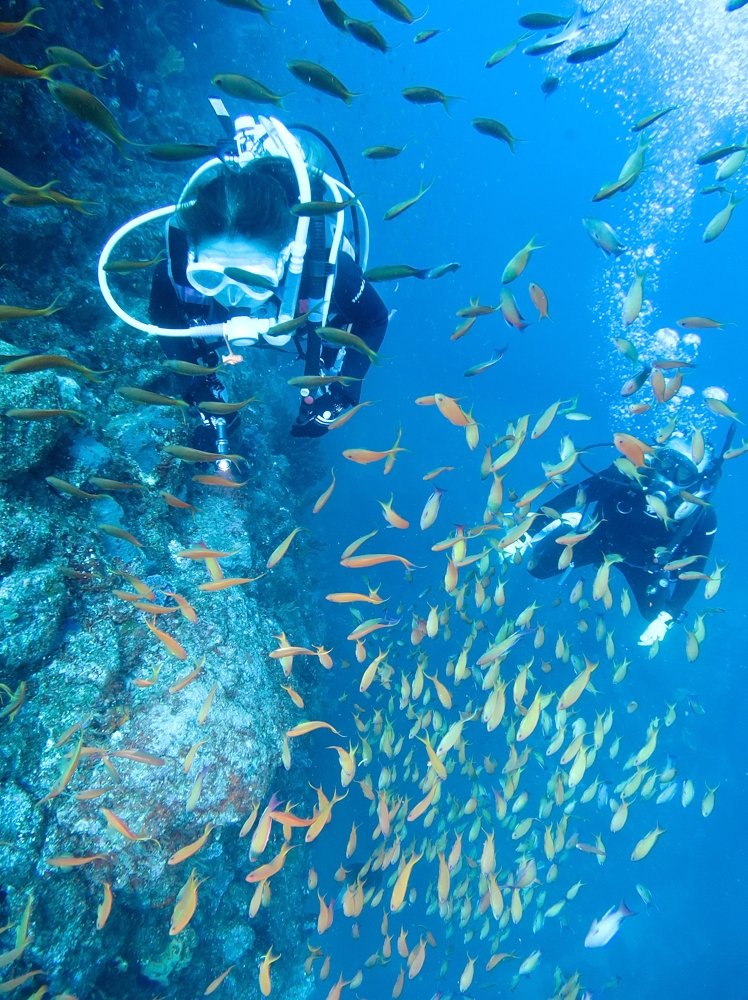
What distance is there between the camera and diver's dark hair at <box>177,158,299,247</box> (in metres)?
2.71

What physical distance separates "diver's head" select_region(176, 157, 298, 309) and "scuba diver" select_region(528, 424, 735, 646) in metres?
4.17

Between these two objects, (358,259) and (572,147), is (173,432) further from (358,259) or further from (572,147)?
(572,147)

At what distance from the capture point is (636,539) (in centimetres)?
698

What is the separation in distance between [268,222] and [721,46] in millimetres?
36267

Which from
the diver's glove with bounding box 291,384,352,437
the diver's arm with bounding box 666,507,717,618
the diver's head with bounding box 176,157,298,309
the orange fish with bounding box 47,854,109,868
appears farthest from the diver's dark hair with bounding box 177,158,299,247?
the diver's arm with bounding box 666,507,717,618

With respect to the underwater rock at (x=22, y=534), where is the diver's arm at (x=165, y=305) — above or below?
above

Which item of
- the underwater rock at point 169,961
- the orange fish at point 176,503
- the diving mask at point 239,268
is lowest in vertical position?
the underwater rock at point 169,961

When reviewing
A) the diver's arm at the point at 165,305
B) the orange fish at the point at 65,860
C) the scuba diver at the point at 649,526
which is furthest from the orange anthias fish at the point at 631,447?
the orange fish at the point at 65,860

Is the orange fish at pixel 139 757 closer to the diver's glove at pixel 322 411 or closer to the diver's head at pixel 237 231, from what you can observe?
the diver's glove at pixel 322 411

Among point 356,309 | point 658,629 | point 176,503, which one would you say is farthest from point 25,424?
point 658,629

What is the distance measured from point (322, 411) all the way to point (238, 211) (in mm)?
1463

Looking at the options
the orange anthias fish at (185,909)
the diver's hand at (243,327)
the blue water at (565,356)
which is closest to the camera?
the diver's hand at (243,327)

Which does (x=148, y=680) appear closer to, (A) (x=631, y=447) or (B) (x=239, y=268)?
(B) (x=239, y=268)

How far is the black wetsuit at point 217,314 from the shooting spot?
349 centimetres
